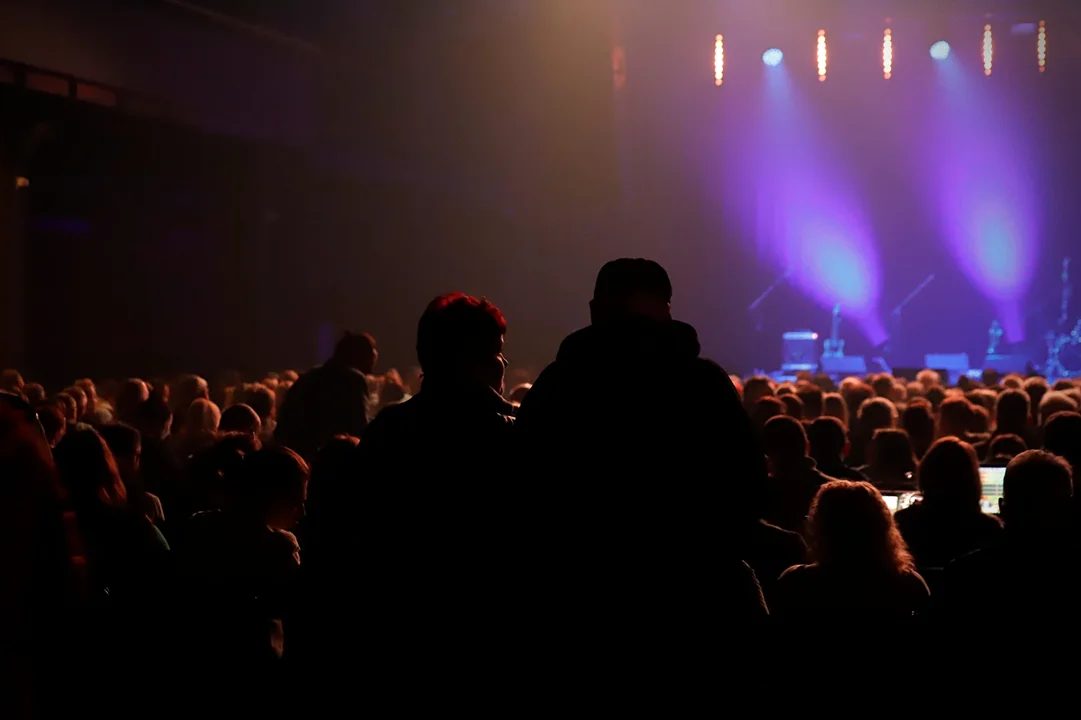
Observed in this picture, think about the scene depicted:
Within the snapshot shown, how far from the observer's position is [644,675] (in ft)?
7.70

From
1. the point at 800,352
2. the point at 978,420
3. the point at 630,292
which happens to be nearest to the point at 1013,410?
the point at 978,420

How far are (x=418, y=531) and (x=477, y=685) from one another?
35cm

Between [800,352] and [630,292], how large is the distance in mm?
20308

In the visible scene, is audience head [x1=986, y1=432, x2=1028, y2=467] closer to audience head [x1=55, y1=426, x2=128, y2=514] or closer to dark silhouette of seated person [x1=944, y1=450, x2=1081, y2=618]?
dark silhouette of seated person [x1=944, y1=450, x2=1081, y2=618]

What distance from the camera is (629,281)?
2.48m

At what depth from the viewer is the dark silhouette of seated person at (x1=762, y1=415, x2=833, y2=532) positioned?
15.4ft

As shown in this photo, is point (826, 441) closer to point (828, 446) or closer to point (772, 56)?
point (828, 446)

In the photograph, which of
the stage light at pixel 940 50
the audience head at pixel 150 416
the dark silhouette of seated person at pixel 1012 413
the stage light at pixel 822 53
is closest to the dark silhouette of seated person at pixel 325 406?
the audience head at pixel 150 416

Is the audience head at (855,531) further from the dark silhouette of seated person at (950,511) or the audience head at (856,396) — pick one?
the audience head at (856,396)

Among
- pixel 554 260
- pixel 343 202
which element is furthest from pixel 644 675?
pixel 554 260

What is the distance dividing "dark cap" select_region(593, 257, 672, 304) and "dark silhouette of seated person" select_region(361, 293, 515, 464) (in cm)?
29

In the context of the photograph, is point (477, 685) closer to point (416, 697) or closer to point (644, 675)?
point (416, 697)

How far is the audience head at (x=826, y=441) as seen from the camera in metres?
5.36

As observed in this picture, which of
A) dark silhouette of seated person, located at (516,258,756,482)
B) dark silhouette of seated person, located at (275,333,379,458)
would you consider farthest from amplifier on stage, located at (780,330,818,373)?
dark silhouette of seated person, located at (516,258,756,482)
